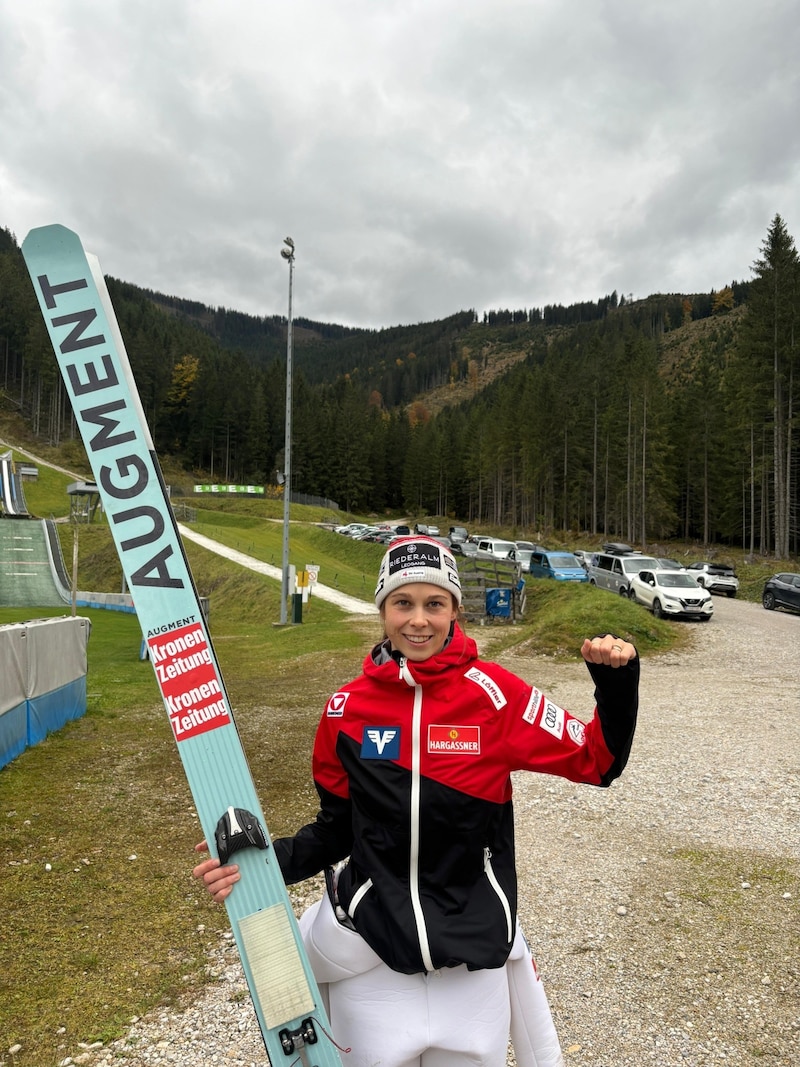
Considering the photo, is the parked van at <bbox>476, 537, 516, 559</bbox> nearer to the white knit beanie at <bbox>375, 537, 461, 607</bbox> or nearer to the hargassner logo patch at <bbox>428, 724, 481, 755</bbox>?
the white knit beanie at <bbox>375, 537, 461, 607</bbox>

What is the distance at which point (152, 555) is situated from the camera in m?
2.58

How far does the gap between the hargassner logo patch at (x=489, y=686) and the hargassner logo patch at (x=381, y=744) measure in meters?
0.29

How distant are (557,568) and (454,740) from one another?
100ft

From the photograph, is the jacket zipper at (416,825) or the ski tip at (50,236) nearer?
the jacket zipper at (416,825)

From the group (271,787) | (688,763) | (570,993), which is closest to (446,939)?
(570,993)

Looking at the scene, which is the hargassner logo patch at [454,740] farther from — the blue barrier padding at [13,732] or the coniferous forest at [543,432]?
the coniferous forest at [543,432]

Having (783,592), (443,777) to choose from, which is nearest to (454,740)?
(443,777)

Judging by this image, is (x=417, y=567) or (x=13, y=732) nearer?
(x=417, y=567)

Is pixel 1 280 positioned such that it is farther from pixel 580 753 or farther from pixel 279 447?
pixel 580 753

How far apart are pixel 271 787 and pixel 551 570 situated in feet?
84.2

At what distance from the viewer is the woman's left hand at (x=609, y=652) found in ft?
6.23

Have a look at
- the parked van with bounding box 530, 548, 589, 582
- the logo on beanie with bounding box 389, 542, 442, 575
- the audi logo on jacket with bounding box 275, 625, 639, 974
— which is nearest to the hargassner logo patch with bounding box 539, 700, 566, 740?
the audi logo on jacket with bounding box 275, 625, 639, 974

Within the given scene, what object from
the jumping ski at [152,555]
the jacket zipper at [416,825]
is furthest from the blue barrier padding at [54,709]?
the jacket zipper at [416,825]

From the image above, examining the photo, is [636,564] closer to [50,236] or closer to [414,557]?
[414,557]
